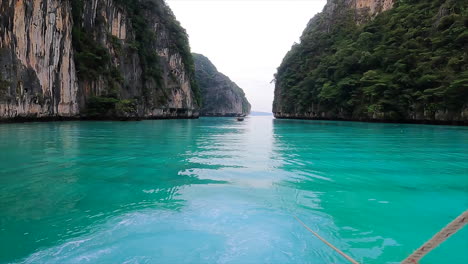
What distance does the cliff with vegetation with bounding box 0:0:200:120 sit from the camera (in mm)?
20359

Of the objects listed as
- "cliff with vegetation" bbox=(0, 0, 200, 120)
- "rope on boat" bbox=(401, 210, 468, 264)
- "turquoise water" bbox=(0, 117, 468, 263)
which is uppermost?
"cliff with vegetation" bbox=(0, 0, 200, 120)

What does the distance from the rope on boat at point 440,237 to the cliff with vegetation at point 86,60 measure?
948 inches

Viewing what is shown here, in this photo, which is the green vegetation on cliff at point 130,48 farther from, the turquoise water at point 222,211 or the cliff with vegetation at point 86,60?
the turquoise water at point 222,211

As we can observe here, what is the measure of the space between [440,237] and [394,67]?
3464 centimetres

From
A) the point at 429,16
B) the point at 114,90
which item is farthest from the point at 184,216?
the point at 429,16

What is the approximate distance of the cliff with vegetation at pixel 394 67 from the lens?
25172 millimetres

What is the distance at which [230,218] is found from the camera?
11.1ft

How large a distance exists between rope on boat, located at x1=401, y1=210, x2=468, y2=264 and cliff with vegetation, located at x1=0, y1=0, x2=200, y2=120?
79.0 feet

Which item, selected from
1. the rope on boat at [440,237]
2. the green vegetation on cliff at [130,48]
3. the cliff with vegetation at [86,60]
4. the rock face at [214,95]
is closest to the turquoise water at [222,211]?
the rope on boat at [440,237]

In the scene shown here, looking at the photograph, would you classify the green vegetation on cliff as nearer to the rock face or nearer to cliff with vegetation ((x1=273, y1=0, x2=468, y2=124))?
cliff with vegetation ((x1=273, y1=0, x2=468, y2=124))

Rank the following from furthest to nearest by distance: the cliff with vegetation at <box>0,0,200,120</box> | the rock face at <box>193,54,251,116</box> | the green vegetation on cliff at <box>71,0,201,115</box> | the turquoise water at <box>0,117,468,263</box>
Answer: the rock face at <box>193,54,251,116</box> < the green vegetation on cliff at <box>71,0,201,115</box> < the cliff with vegetation at <box>0,0,200,120</box> < the turquoise water at <box>0,117,468,263</box>

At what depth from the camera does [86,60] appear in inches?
1140

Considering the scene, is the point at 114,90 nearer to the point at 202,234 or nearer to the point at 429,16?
the point at 202,234

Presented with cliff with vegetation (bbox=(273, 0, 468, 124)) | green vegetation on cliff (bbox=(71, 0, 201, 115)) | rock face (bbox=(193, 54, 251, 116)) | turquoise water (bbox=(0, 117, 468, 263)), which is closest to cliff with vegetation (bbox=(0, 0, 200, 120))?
green vegetation on cliff (bbox=(71, 0, 201, 115))
